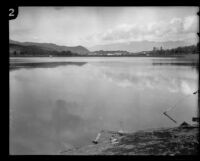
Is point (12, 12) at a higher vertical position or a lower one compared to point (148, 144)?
higher

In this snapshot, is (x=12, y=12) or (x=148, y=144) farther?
(x=148, y=144)

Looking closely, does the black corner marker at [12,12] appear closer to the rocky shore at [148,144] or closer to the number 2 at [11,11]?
the number 2 at [11,11]

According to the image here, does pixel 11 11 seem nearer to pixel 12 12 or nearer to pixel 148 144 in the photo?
pixel 12 12

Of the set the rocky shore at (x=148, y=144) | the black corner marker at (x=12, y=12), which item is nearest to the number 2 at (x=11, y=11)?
the black corner marker at (x=12, y=12)

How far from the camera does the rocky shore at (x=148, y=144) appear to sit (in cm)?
655

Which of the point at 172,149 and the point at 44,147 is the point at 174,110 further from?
the point at 172,149

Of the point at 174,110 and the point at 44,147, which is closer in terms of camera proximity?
the point at 44,147

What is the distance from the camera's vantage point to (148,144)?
287 inches

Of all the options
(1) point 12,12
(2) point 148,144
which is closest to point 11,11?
(1) point 12,12

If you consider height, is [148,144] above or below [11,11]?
below

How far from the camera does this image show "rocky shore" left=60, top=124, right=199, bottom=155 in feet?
21.5
